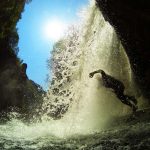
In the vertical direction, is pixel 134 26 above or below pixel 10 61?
below

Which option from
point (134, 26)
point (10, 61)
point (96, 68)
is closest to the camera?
point (134, 26)

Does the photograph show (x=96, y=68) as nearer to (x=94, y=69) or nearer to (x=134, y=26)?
(x=94, y=69)

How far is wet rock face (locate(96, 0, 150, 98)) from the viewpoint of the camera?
8539 mm

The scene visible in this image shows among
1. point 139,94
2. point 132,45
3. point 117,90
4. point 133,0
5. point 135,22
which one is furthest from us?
point 139,94

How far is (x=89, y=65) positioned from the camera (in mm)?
12414

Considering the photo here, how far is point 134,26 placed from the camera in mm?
9102

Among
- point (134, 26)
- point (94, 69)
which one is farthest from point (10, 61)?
point (134, 26)

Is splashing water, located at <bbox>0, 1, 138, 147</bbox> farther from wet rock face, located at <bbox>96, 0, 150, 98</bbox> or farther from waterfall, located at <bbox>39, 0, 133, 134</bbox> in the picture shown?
wet rock face, located at <bbox>96, 0, 150, 98</bbox>

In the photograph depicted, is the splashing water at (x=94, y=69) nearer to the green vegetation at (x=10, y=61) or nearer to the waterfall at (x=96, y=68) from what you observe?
the waterfall at (x=96, y=68)

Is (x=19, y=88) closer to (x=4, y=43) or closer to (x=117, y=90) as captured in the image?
(x=4, y=43)

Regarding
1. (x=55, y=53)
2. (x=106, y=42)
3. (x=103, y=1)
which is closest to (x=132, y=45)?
(x=103, y=1)

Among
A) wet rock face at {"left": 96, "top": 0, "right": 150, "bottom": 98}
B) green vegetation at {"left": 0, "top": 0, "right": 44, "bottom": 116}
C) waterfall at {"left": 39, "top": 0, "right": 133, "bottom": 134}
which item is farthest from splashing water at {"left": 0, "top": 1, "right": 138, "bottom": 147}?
green vegetation at {"left": 0, "top": 0, "right": 44, "bottom": 116}

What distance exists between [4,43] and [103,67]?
1094 cm

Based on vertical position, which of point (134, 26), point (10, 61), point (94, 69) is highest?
point (10, 61)
